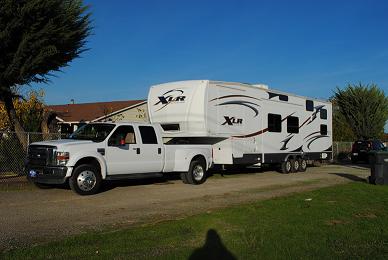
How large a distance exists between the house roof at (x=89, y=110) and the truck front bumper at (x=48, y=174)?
27.9m

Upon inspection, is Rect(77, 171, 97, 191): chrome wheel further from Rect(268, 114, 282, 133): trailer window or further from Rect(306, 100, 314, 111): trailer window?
Rect(306, 100, 314, 111): trailer window

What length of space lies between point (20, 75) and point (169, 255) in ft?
36.4

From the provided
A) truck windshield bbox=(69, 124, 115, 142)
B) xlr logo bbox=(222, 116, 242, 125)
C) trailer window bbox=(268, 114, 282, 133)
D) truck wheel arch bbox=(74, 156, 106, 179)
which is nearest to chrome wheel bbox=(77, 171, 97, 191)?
truck wheel arch bbox=(74, 156, 106, 179)

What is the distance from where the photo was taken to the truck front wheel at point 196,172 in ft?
55.1

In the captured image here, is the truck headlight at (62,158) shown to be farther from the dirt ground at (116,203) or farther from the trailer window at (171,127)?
the trailer window at (171,127)

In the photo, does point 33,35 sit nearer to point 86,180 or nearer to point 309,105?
point 86,180

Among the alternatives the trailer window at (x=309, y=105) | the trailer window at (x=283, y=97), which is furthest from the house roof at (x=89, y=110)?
the trailer window at (x=283, y=97)

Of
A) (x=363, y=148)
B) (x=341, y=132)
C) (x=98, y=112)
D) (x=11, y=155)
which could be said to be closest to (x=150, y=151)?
(x=11, y=155)

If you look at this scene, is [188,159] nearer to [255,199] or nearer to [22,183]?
[255,199]

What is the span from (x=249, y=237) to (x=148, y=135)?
310 inches

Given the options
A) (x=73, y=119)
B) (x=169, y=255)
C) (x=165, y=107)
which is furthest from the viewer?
(x=73, y=119)

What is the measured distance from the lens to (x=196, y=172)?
1706cm

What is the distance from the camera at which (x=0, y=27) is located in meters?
15.2

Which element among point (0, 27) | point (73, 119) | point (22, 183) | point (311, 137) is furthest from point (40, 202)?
point (73, 119)
